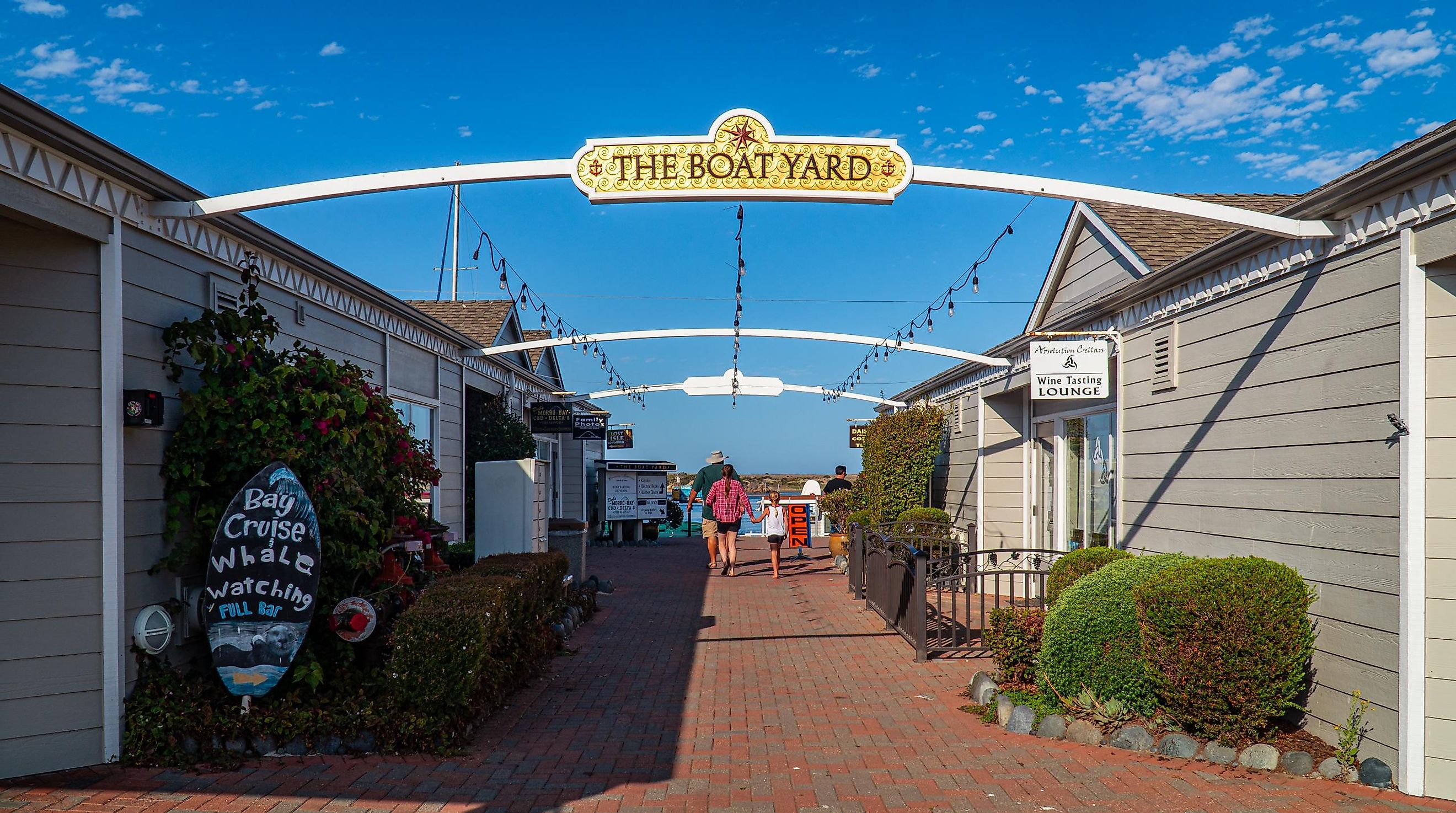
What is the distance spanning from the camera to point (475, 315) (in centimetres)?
1756

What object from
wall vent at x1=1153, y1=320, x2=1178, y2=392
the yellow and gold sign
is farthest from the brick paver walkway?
the yellow and gold sign

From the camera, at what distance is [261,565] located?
5930 millimetres

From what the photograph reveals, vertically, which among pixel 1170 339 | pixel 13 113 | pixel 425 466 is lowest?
pixel 425 466

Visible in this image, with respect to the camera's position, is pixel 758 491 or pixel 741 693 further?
pixel 758 491

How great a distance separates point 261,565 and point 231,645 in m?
0.48

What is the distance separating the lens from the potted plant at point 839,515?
1814 cm

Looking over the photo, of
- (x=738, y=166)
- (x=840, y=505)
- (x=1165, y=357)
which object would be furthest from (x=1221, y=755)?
(x=840, y=505)

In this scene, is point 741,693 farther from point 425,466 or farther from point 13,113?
point 13,113

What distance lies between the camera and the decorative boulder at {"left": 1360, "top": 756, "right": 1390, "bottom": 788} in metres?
5.14

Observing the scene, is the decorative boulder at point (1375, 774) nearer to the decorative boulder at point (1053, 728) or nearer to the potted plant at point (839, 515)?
the decorative boulder at point (1053, 728)

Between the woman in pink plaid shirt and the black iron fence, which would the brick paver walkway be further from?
the woman in pink plaid shirt

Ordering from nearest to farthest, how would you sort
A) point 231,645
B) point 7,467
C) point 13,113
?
point 13,113 → point 7,467 → point 231,645

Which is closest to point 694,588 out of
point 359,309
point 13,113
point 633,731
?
point 359,309

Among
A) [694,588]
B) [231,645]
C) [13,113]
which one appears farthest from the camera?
[694,588]
